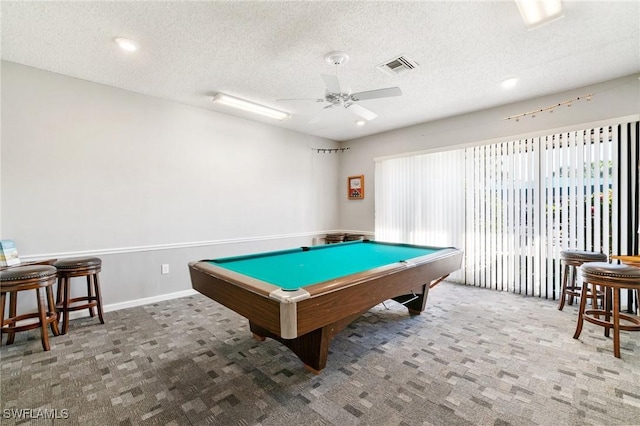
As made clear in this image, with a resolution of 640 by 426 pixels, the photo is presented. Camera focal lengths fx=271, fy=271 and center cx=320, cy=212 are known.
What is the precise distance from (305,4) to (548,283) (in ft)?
14.2

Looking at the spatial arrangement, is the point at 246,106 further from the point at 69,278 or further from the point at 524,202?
the point at 524,202

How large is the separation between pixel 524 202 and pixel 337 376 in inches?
141

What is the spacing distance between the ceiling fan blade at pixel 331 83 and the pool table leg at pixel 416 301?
7.57 ft

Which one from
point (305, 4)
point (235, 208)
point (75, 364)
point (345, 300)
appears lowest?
point (75, 364)

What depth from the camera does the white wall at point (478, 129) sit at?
10.4 ft

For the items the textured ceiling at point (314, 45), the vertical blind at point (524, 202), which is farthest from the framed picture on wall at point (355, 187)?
the textured ceiling at point (314, 45)

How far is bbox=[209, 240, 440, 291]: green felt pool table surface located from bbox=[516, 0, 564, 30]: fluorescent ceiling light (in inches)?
83.5

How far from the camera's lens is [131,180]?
344 centimetres

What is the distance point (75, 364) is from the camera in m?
2.13

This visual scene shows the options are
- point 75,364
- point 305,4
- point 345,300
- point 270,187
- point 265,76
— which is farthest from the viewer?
point 270,187

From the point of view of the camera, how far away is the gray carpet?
1.59 meters

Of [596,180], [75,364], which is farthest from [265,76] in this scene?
[596,180]

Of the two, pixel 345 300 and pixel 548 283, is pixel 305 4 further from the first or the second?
pixel 548 283

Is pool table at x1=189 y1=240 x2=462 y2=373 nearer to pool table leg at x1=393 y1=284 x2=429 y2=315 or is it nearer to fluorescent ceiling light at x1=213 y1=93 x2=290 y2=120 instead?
pool table leg at x1=393 y1=284 x2=429 y2=315
